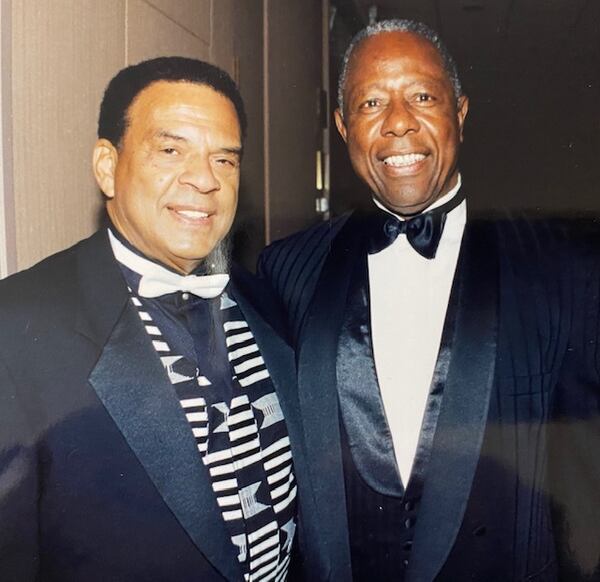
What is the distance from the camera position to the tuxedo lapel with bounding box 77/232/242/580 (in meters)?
0.96

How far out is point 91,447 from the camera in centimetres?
94

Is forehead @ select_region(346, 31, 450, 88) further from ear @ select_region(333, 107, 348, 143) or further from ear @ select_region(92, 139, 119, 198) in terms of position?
ear @ select_region(92, 139, 119, 198)

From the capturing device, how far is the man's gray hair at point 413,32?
133cm

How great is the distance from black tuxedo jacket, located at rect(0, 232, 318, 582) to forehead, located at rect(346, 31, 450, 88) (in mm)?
656

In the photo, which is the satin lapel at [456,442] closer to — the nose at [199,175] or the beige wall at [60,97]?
the nose at [199,175]

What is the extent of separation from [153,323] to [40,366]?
7.4 inches

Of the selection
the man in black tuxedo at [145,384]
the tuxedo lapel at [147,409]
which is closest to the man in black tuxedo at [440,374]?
the man in black tuxedo at [145,384]

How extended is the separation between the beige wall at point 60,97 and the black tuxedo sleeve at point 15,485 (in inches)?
7.6

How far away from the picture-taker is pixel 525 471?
121 centimetres

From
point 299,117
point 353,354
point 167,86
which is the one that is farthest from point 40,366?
point 299,117

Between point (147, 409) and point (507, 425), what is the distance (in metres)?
0.65

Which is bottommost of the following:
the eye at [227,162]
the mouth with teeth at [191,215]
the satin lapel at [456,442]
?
the satin lapel at [456,442]

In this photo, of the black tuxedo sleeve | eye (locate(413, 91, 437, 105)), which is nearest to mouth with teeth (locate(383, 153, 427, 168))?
eye (locate(413, 91, 437, 105))

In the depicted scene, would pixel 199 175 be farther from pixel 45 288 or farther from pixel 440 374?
pixel 440 374
